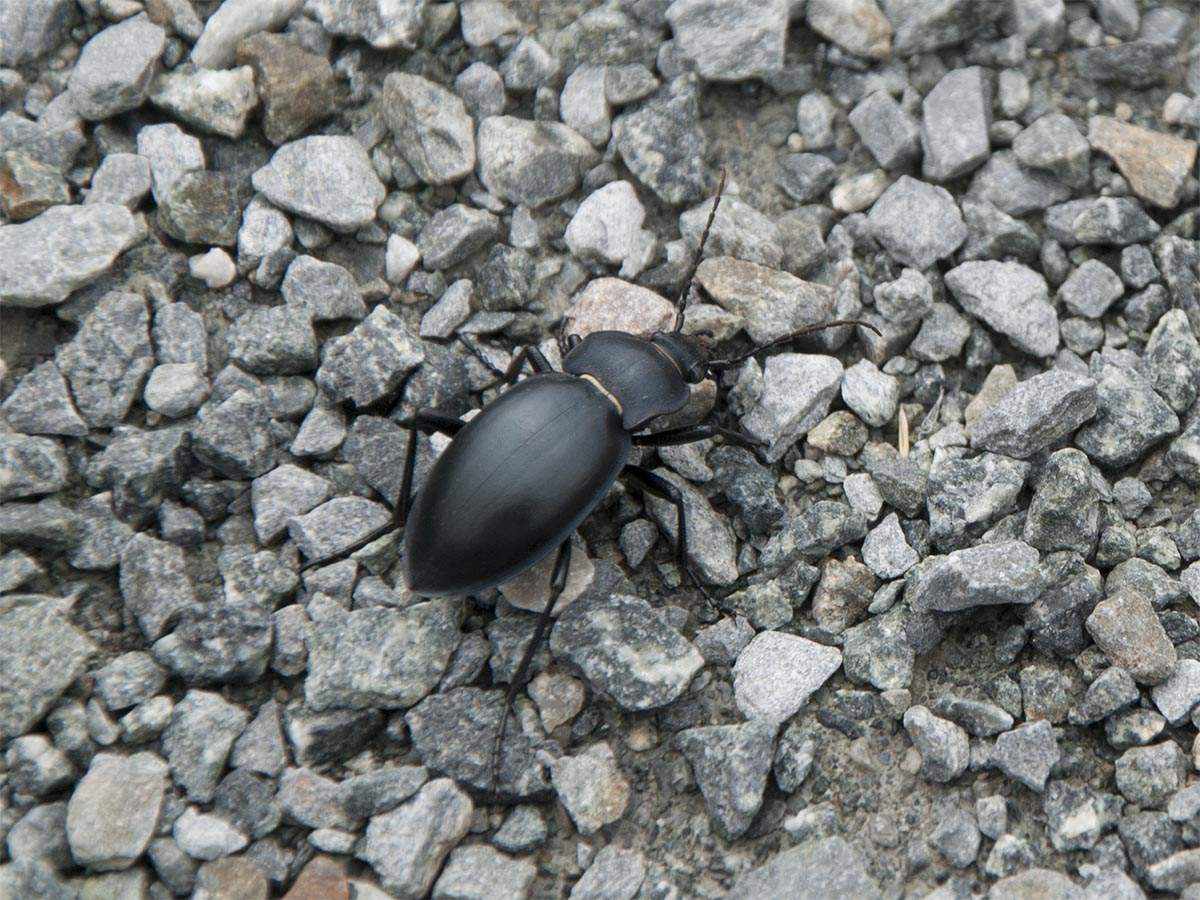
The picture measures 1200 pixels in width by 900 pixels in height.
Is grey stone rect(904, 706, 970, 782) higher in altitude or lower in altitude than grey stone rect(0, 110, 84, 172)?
lower

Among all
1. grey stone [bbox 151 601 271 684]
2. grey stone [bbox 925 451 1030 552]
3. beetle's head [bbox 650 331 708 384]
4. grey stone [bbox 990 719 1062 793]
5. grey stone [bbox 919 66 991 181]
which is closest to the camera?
grey stone [bbox 990 719 1062 793]

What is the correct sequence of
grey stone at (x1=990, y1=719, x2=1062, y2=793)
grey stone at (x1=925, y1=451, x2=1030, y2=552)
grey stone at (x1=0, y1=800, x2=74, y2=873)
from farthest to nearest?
1. grey stone at (x1=925, y1=451, x2=1030, y2=552)
2. grey stone at (x1=990, y1=719, x2=1062, y2=793)
3. grey stone at (x1=0, y1=800, x2=74, y2=873)

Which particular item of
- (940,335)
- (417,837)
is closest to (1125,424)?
(940,335)

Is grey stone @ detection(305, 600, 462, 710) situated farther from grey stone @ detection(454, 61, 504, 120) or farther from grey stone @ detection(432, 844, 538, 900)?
grey stone @ detection(454, 61, 504, 120)

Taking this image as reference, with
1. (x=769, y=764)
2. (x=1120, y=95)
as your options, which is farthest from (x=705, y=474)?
(x=1120, y=95)

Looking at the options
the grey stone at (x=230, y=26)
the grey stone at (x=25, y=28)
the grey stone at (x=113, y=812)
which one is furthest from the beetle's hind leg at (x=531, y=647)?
the grey stone at (x=25, y=28)

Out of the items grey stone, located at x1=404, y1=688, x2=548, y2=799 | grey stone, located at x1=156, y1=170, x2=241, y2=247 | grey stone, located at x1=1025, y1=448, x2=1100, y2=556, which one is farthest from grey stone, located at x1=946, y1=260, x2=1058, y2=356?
grey stone, located at x1=156, y1=170, x2=241, y2=247

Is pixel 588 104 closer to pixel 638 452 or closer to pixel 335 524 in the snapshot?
pixel 638 452
